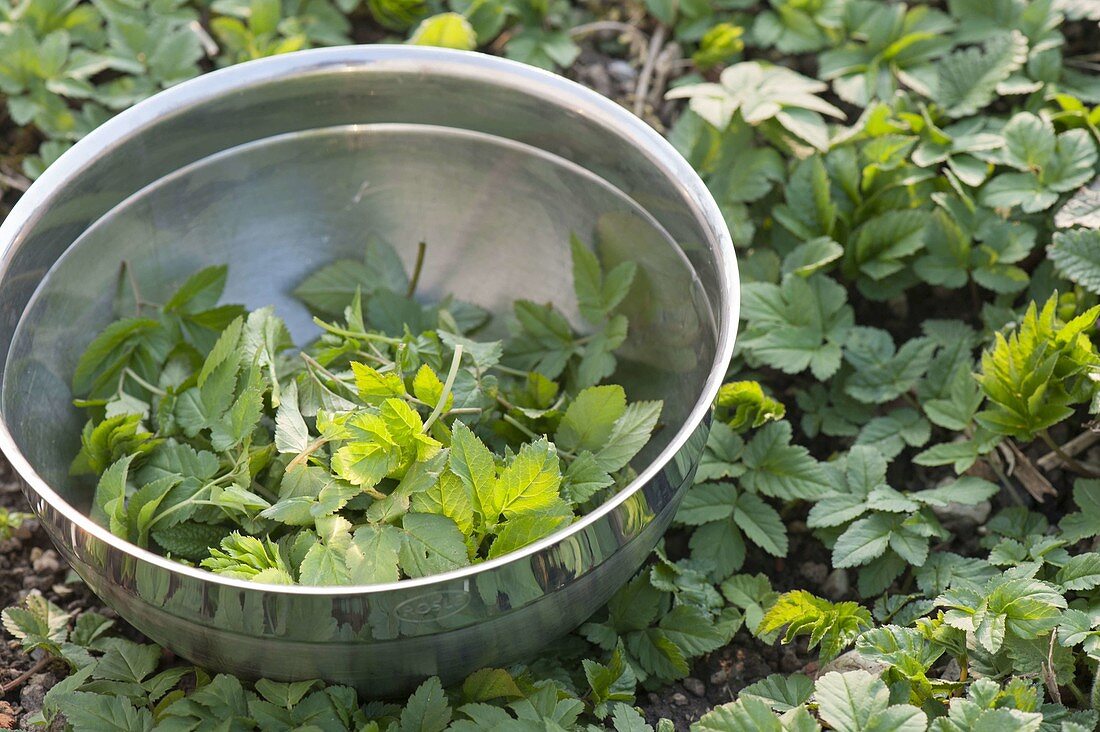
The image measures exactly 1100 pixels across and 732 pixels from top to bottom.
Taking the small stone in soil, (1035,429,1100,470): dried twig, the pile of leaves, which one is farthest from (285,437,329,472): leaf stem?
(1035,429,1100,470): dried twig

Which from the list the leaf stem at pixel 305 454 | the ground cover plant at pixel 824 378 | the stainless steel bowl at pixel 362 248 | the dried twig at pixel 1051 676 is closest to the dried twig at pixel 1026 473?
the ground cover plant at pixel 824 378

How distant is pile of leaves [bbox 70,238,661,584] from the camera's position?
1.27 metres

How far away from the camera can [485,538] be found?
4.47 ft

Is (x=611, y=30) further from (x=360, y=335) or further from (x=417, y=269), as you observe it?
(x=360, y=335)

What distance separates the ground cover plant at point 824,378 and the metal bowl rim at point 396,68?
20 centimetres

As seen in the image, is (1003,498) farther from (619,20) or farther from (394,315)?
(619,20)

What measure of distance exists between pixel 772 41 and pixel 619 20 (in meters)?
0.31

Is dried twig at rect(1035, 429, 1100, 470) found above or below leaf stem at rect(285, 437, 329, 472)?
below

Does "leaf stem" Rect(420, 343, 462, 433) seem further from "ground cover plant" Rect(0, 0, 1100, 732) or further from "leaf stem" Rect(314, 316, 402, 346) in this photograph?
"ground cover plant" Rect(0, 0, 1100, 732)

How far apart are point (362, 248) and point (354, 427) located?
0.56 meters

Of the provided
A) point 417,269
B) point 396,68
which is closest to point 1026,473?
point 417,269

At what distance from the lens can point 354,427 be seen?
50.1 inches

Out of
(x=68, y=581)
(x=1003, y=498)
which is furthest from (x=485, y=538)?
(x=1003, y=498)

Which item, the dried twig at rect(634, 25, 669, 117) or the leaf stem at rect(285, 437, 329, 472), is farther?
the dried twig at rect(634, 25, 669, 117)
